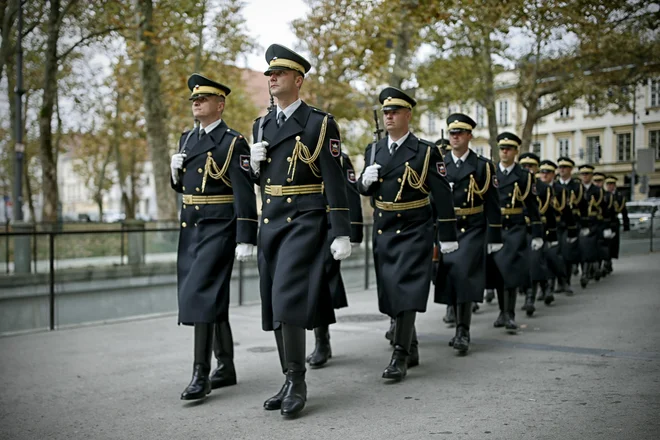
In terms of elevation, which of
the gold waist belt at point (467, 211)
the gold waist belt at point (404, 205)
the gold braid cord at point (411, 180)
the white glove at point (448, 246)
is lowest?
the white glove at point (448, 246)

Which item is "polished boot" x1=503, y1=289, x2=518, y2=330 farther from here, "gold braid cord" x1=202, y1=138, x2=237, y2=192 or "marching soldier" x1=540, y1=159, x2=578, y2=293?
"gold braid cord" x1=202, y1=138, x2=237, y2=192

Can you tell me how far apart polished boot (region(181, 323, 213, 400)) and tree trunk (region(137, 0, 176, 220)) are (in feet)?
55.5

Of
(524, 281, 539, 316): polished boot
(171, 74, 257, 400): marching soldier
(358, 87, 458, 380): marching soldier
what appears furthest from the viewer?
(524, 281, 539, 316): polished boot

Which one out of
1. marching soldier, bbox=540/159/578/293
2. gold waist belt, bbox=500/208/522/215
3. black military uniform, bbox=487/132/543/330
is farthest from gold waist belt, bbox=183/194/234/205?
marching soldier, bbox=540/159/578/293

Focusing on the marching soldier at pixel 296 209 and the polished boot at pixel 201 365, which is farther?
the polished boot at pixel 201 365

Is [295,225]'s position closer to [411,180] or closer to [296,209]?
[296,209]

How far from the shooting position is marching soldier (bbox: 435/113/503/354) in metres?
8.67

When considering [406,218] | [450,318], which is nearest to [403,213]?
[406,218]

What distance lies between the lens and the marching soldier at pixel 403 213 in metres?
7.46

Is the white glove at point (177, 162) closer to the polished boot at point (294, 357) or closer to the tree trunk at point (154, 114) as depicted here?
the polished boot at point (294, 357)

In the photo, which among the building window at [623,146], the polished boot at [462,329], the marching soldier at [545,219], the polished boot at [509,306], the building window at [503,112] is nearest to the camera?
the polished boot at [462,329]

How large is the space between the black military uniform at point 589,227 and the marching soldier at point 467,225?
23.8 feet

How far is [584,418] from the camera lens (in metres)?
5.66

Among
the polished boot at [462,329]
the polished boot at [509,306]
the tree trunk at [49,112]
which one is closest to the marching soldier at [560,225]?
the polished boot at [509,306]
